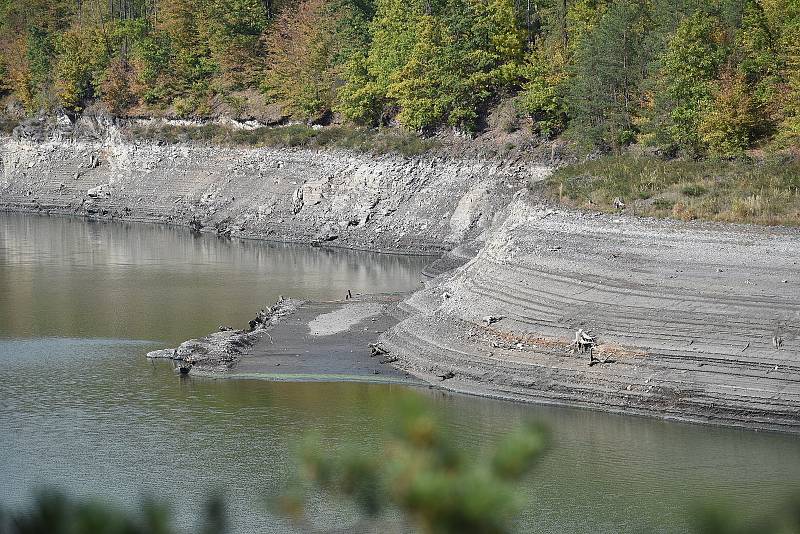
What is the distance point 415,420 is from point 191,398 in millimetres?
28320

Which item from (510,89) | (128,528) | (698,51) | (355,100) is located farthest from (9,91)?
(128,528)

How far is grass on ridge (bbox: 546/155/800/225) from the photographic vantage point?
39.9 meters

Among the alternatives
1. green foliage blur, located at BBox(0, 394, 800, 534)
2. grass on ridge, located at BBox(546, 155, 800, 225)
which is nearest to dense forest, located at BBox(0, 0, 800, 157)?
grass on ridge, located at BBox(546, 155, 800, 225)

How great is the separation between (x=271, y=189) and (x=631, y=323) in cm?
4839

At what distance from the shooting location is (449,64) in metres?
77.3

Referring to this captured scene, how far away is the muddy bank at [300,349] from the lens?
39.2m

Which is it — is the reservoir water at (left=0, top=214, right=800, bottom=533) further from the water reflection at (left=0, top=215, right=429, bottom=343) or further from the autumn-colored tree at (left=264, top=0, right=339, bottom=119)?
the autumn-colored tree at (left=264, top=0, right=339, bottom=119)

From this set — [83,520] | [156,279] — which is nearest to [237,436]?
[83,520]

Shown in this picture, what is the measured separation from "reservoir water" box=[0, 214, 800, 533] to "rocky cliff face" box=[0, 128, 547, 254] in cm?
2089

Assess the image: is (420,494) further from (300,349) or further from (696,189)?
(696,189)

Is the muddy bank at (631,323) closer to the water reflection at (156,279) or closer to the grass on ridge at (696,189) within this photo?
the grass on ridge at (696,189)

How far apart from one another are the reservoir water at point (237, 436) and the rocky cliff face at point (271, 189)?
20.9 meters

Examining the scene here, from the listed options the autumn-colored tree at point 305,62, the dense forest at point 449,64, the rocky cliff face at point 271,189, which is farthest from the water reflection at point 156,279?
the autumn-colored tree at point 305,62

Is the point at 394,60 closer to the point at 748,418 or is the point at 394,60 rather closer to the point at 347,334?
the point at 347,334
